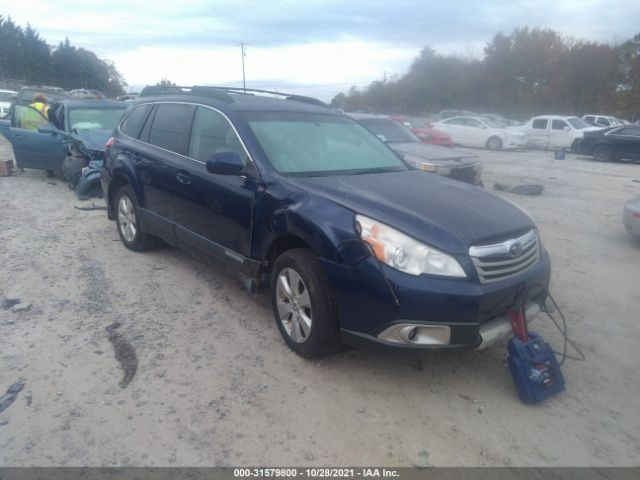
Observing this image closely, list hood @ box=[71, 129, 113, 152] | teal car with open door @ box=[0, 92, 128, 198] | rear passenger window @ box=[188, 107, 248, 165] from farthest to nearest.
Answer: teal car with open door @ box=[0, 92, 128, 198] < hood @ box=[71, 129, 113, 152] < rear passenger window @ box=[188, 107, 248, 165]

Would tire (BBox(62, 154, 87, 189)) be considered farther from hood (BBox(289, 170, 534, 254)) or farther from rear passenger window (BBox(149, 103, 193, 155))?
hood (BBox(289, 170, 534, 254))

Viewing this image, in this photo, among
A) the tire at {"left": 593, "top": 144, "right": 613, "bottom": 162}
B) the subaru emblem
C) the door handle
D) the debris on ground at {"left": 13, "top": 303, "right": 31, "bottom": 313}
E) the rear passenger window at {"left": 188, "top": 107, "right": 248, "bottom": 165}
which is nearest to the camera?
the subaru emblem

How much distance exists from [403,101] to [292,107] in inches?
2068

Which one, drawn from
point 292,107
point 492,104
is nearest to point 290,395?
point 292,107

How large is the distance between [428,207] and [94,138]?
7.67 metres

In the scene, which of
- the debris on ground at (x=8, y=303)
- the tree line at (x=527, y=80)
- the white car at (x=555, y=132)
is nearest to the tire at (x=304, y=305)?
the debris on ground at (x=8, y=303)

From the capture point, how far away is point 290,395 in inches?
128

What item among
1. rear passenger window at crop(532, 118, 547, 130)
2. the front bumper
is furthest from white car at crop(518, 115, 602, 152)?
the front bumper

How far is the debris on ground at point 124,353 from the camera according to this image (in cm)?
343

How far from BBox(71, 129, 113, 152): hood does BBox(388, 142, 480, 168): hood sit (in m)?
5.14

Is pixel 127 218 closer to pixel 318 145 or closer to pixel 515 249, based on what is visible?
pixel 318 145

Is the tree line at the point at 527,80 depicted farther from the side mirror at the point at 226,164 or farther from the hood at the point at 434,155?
the side mirror at the point at 226,164

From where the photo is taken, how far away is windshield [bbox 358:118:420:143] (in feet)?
33.4

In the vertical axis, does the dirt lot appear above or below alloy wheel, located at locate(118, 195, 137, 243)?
below
